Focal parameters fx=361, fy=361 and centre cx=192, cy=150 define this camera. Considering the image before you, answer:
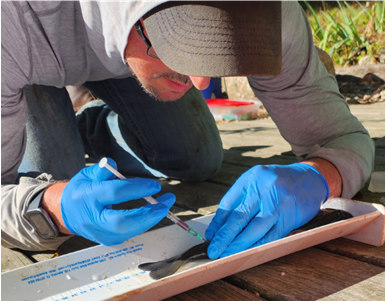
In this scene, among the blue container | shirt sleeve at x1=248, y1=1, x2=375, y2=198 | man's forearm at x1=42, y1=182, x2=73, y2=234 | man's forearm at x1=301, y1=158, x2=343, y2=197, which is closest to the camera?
man's forearm at x1=42, y1=182, x2=73, y2=234

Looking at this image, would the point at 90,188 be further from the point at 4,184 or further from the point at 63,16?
the point at 63,16

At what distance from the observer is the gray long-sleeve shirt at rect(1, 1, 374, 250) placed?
1023 millimetres

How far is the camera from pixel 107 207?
0.94m

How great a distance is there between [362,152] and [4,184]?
1205 millimetres

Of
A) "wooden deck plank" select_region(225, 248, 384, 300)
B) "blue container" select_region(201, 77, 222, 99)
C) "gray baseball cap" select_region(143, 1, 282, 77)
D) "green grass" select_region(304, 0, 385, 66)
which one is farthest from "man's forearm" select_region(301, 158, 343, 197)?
"green grass" select_region(304, 0, 385, 66)

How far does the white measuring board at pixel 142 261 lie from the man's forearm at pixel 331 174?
3.2 inches

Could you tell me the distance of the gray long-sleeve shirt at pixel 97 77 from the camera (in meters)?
1.02

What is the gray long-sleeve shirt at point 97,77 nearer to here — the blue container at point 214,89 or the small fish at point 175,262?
the small fish at point 175,262

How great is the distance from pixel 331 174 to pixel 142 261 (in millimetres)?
629

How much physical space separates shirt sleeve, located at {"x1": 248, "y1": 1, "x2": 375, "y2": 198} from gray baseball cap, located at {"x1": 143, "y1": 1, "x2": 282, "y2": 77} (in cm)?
44

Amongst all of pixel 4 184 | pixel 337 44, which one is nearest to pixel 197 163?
pixel 4 184

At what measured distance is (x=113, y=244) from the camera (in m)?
0.95

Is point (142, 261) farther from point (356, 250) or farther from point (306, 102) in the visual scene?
point (306, 102)

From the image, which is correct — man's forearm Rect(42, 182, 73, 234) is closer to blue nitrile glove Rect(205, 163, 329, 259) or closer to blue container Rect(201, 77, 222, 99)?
blue nitrile glove Rect(205, 163, 329, 259)
